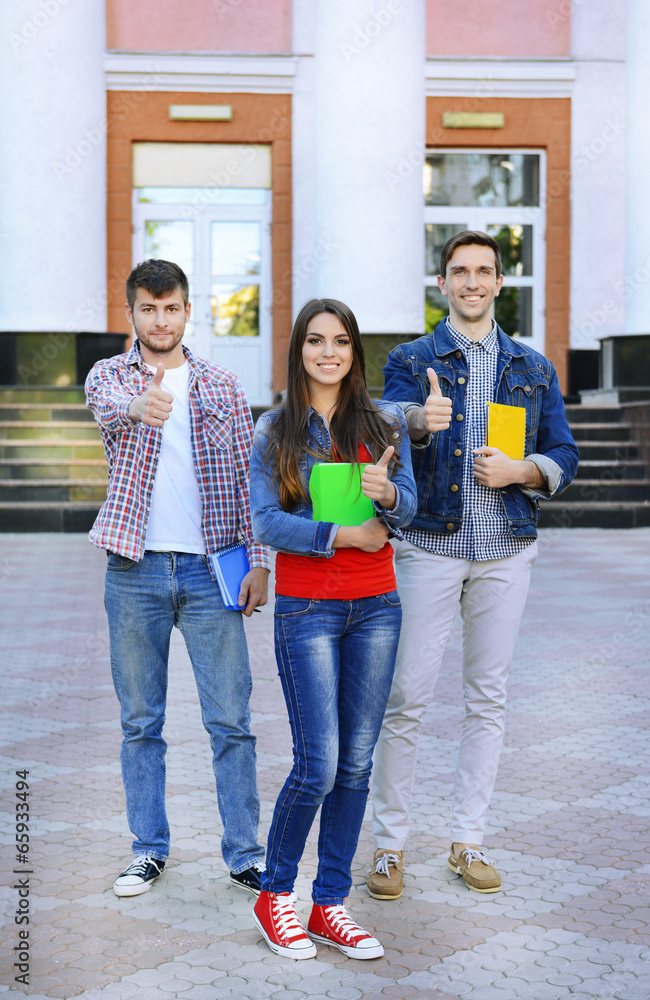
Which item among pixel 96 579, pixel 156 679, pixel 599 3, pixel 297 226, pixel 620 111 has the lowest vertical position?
pixel 96 579

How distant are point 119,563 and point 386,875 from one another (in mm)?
1263

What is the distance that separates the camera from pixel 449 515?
379 centimetres

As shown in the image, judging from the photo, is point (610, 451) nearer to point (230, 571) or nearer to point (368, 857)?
point (368, 857)

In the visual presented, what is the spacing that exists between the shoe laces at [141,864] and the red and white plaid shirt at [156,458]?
967 mm

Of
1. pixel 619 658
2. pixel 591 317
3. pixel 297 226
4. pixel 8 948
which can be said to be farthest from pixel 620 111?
pixel 8 948

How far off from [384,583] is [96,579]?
746 centimetres

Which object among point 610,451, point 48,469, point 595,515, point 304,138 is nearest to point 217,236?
point 304,138

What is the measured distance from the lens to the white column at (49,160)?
15445 mm

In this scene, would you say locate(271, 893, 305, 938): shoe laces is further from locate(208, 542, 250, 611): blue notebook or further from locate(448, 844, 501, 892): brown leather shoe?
locate(208, 542, 250, 611): blue notebook

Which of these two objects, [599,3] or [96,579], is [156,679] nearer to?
[96,579]

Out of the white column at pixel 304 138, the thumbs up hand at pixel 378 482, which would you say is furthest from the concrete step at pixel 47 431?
the thumbs up hand at pixel 378 482

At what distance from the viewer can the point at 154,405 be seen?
134 inches

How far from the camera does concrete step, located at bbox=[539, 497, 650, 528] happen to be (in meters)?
14.1

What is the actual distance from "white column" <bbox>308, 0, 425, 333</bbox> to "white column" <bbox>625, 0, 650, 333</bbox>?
2683 mm
